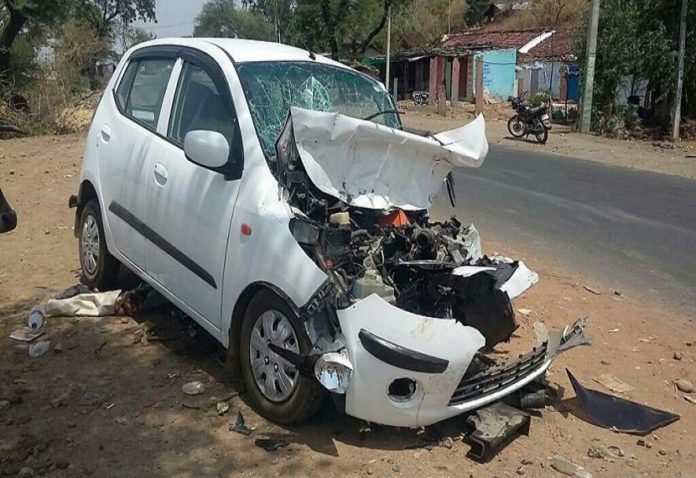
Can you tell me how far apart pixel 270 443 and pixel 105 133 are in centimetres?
305

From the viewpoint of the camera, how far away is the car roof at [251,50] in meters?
4.75

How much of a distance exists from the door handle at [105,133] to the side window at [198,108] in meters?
0.89

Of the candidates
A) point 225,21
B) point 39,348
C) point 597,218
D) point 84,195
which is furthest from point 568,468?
point 225,21

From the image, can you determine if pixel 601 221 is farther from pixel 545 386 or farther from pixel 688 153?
pixel 688 153

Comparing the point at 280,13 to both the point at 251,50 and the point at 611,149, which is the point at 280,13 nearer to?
the point at 611,149

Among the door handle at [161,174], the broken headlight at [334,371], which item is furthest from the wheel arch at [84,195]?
the broken headlight at [334,371]

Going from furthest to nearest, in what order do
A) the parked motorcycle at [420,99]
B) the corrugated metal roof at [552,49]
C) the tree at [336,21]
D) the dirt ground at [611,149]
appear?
the tree at [336,21], the corrugated metal roof at [552,49], the parked motorcycle at [420,99], the dirt ground at [611,149]

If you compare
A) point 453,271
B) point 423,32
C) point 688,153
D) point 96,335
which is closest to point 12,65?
point 688,153

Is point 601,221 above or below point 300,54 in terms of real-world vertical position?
below

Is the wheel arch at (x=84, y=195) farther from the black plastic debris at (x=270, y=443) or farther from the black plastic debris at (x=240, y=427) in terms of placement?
the black plastic debris at (x=270, y=443)

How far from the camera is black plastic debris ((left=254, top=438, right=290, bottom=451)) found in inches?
143

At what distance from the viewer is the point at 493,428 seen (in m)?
3.73

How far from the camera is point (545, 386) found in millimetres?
4273

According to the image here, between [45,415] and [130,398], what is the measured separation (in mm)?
451
